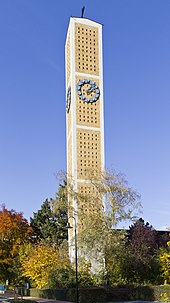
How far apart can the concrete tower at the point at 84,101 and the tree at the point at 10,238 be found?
4.93 metres

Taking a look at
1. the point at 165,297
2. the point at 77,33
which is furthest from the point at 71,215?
the point at 77,33

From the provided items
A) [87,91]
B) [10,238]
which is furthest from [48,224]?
[87,91]

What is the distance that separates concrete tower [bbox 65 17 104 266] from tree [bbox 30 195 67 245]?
1247 cm

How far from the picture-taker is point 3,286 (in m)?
54.7

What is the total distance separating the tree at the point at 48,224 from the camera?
2156 inches

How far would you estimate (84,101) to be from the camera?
43.6 metres

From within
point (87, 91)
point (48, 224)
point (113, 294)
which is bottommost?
point (113, 294)

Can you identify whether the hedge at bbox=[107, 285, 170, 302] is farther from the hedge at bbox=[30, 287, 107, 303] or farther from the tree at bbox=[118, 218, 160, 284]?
the tree at bbox=[118, 218, 160, 284]

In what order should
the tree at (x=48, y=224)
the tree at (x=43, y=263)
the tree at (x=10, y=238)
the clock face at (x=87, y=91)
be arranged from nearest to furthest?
the tree at (x=43, y=263)
the tree at (x=10, y=238)
the clock face at (x=87, y=91)
the tree at (x=48, y=224)

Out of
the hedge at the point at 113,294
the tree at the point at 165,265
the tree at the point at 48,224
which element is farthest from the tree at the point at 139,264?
the tree at the point at 48,224

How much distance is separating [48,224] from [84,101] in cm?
1793

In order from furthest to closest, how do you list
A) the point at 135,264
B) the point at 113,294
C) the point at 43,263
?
the point at 43,263 → the point at 135,264 → the point at 113,294

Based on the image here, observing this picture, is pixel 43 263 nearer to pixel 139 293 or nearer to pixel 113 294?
pixel 113 294

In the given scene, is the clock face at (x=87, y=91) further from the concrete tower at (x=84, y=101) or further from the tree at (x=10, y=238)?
the tree at (x=10, y=238)
